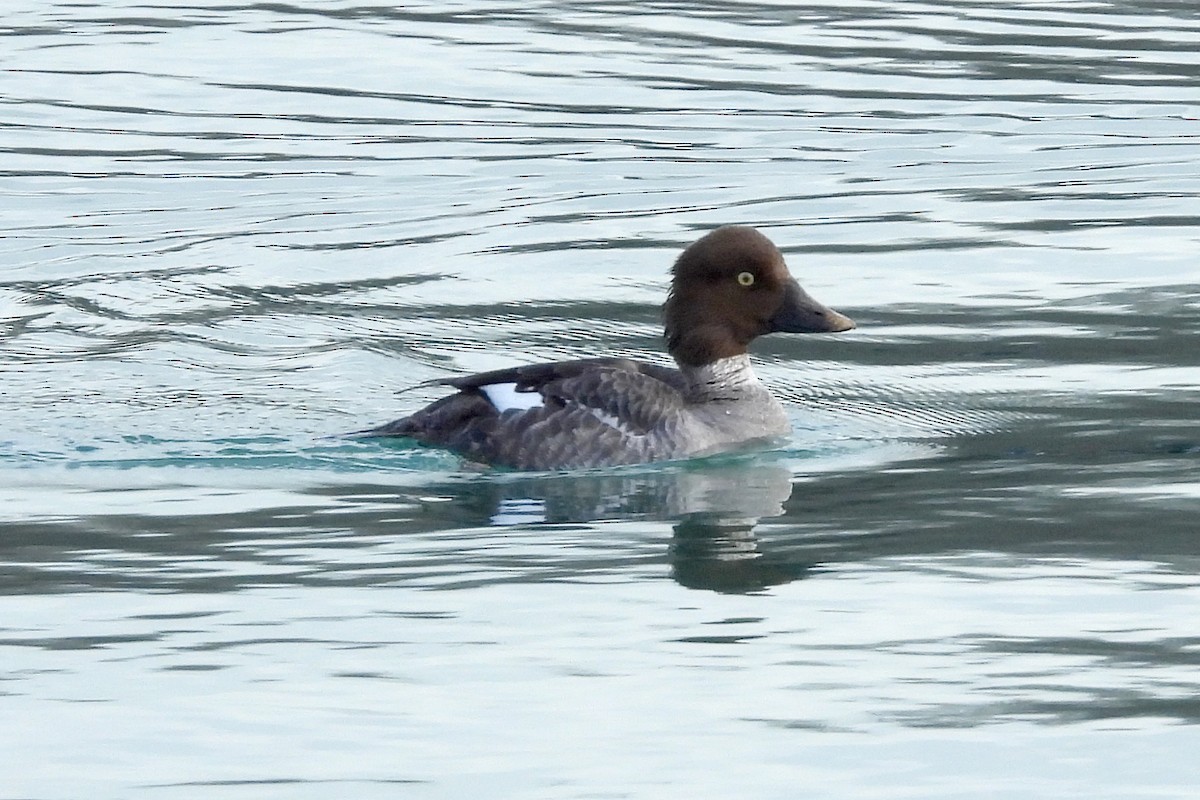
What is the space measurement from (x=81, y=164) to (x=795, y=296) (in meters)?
9.04

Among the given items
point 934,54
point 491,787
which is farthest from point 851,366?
point 934,54

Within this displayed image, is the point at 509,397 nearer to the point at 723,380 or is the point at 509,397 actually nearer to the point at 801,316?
the point at 723,380

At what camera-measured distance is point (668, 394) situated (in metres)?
10.4

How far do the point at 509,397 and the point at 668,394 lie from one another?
72 centimetres

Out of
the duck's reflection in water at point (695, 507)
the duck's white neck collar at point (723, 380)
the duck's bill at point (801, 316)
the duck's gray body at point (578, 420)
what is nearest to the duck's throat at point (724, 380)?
the duck's white neck collar at point (723, 380)

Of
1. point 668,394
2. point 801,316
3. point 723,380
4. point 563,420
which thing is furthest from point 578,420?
point 801,316

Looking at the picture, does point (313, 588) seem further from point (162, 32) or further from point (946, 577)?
point (162, 32)

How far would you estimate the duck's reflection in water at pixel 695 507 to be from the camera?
8250 millimetres

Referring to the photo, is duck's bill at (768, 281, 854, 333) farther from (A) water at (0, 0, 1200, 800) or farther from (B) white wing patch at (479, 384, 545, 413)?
(B) white wing patch at (479, 384, 545, 413)

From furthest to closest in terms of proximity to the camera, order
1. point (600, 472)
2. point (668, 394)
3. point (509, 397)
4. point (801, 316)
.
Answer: point (801, 316), point (668, 394), point (509, 397), point (600, 472)

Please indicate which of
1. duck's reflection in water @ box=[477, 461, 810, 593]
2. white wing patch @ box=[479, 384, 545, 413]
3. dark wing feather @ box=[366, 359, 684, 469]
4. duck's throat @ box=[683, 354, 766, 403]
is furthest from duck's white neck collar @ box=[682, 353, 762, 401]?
white wing patch @ box=[479, 384, 545, 413]

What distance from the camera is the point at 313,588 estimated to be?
7.88 m

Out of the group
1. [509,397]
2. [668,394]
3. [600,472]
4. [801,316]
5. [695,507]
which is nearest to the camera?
[695,507]

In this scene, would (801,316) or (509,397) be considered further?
(801,316)
